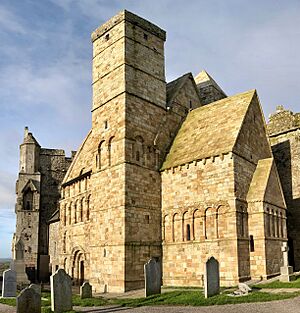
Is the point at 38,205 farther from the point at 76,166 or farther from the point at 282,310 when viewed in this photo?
the point at 282,310

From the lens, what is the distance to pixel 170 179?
2545 cm

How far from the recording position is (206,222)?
2259cm

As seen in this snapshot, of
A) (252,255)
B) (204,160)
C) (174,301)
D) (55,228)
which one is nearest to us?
(174,301)

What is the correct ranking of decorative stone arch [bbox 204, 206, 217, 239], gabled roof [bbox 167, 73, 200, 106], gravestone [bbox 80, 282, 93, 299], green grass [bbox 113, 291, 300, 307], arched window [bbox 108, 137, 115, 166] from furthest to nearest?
gabled roof [bbox 167, 73, 200, 106]
arched window [bbox 108, 137, 115, 166]
decorative stone arch [bbox 204, 206, 217, 239]
gravestone [bbox 80, 282, 93, 299]
green grass [bbox 113, 291, 300, 307]

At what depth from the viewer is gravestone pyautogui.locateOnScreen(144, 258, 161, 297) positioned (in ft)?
59.9

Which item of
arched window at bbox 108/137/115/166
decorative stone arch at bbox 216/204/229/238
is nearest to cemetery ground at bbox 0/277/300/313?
decorative stone arch at bbox 216/204/229/238

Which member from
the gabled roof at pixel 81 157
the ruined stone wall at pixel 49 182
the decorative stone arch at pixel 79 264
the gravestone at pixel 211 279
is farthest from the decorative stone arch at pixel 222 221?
the ruined stone wall at pixel 49 182

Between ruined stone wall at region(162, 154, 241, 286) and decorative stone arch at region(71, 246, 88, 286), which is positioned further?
decorative stone arch at region(71, 246, 88, 286)

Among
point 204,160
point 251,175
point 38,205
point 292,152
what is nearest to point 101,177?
point 204,160

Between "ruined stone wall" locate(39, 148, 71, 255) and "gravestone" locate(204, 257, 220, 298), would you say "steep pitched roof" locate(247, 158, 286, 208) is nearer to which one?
"gravestone" locate(204, 257, 220, 298)

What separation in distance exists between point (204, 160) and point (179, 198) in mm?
3072

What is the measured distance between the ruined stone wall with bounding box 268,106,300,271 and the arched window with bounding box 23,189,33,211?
31185 millimetres

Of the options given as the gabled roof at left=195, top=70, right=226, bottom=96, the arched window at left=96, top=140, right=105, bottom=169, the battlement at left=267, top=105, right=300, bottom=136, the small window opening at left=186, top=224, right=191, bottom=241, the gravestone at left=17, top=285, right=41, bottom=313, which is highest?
the gabled roof at left=195, top=70, right=226, bottom=96

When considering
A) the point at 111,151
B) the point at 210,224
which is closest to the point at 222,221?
the point at 210,224
